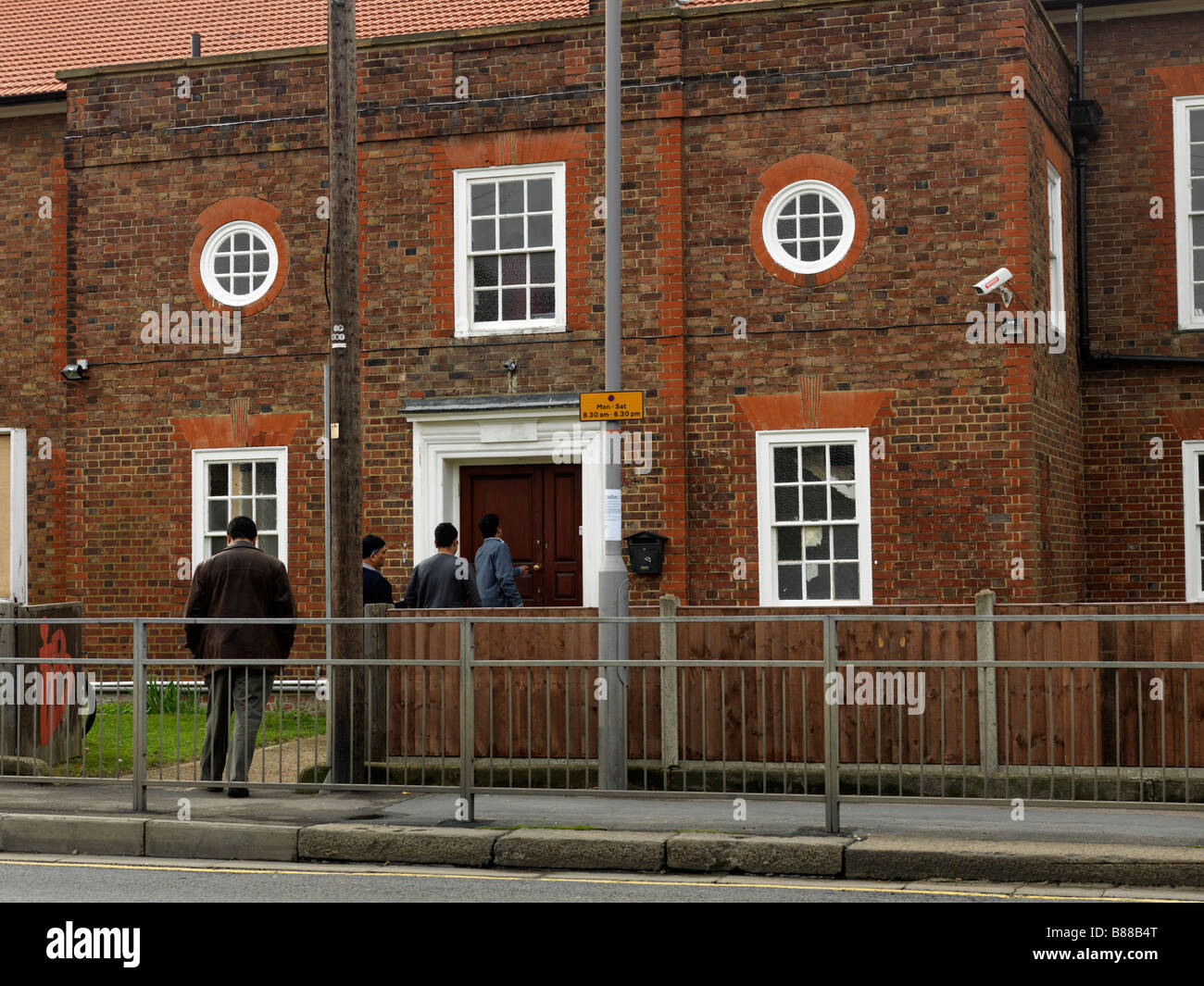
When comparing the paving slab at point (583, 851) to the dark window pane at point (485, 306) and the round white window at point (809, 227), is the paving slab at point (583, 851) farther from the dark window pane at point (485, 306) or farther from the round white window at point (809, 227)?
the dark window pane at point (485, 306)

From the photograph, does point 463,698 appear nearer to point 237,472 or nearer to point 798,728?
point 798,728

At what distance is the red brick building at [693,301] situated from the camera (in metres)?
15.7

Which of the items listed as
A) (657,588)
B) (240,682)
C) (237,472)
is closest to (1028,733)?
(240,682)

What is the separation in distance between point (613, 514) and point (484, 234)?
229 inches

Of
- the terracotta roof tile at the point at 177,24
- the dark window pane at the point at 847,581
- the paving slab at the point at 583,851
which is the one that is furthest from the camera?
the terracotta roof tile at the point at 177,24

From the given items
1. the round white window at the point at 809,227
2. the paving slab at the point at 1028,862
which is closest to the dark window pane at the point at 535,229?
the round white window at the point at 809,227

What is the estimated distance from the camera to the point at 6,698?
11648 millimetres

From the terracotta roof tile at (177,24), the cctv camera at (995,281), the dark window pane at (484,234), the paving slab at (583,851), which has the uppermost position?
the terracotta roof tile at (177,24)

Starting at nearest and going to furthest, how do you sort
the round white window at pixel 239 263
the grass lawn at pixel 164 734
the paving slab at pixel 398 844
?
the paving slab at pixel 398 844
the grass lawn at pixel 164 734
the round white window at pixel 239 263

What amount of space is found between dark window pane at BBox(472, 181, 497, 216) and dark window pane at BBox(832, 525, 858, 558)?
15.9 feet

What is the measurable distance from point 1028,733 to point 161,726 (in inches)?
227

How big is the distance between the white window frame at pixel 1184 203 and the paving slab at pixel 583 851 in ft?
35.0

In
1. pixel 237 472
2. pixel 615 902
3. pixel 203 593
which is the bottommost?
pixel 615 902

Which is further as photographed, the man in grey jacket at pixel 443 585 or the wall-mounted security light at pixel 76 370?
the wall-mounted security light at pixel 76 370
